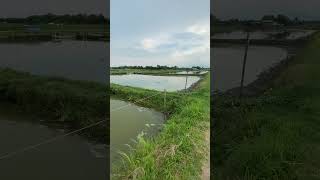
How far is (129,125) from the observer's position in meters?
4.54

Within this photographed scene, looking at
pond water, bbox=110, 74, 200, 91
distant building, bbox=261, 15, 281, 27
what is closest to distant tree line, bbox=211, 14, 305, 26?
distant building, bbox=261, 15, 281, 27

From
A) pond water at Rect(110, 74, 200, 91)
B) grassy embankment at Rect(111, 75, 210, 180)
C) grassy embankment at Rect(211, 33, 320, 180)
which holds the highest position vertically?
pond water at Rect(110, 74, 200, 91)

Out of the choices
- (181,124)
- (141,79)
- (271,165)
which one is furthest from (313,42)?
(141,79)

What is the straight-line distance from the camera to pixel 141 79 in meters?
6.92

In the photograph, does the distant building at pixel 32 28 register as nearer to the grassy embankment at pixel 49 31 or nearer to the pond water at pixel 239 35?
the grassy embankment at pixel 49 31

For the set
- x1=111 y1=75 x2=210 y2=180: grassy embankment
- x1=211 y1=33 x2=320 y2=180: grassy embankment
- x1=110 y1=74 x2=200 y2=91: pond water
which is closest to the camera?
x1=211 y1=33 x2=320 y2=180: grassy embankment

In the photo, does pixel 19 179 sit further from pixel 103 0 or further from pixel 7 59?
pixel 103 0

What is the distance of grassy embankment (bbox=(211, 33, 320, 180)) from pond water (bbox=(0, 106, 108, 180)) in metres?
0.98

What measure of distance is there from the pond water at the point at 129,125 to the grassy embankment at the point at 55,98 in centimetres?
34

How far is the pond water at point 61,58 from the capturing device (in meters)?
3.49

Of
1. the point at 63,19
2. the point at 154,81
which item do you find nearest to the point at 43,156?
the point at 63,19

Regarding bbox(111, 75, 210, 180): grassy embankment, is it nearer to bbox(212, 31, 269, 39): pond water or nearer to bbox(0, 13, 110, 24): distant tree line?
bbox(212, 31, 269, 39): pond water

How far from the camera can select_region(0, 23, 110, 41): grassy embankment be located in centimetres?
350

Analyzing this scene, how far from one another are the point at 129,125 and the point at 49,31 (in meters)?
1.42
